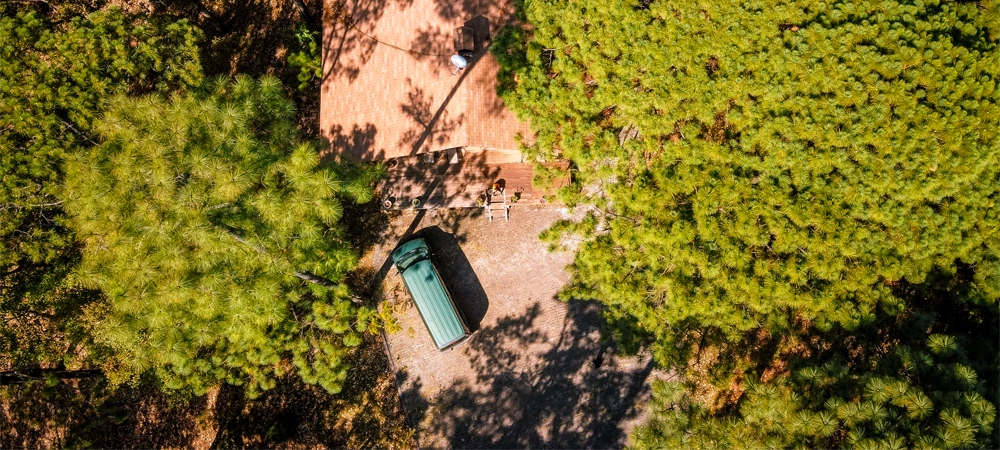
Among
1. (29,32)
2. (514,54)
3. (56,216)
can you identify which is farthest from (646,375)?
(29,32)

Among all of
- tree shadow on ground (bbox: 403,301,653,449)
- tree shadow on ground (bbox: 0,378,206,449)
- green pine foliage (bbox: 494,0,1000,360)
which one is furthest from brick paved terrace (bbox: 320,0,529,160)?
tree shadow on ground (bbox: 0,378,206,449)

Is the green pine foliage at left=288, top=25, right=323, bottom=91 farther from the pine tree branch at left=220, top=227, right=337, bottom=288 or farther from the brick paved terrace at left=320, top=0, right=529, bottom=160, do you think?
the pine tree branch at left=220, top=227, right=337, bottom=288

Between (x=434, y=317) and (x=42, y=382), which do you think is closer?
(x=434, y=317)

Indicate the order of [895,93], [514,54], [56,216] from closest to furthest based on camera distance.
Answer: [895,93] < [514,54] < [56,216]

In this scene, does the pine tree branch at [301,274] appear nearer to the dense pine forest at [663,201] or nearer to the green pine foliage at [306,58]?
the dense pine forest at [663,201]

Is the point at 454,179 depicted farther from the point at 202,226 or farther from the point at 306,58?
the point at 202,226

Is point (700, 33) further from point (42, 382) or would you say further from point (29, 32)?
point (42, 382)
